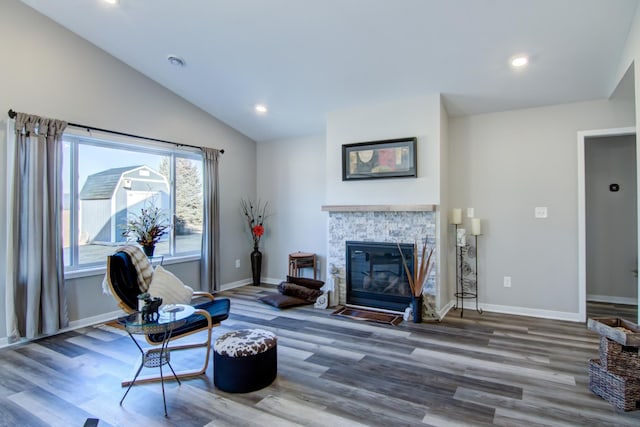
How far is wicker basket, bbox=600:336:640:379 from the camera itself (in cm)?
232

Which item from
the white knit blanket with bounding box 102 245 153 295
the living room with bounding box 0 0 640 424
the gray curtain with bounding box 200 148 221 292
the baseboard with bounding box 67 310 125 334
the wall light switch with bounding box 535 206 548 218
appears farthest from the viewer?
the gray curtain with bounding box 200 148 221 292

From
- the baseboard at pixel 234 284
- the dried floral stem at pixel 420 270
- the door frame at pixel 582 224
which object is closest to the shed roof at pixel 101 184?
the baseboard at pixel 234 284

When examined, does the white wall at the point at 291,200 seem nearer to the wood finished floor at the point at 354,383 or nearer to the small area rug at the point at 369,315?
the small area rug at the point at 369,315

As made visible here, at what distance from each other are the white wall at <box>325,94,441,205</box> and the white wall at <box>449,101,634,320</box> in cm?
67

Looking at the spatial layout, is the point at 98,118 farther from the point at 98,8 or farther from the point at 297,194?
the point at 297,194

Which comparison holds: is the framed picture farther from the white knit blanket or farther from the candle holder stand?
the white knit blanket

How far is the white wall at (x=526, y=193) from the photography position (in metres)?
4.09

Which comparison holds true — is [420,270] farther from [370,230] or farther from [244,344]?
[244,344]

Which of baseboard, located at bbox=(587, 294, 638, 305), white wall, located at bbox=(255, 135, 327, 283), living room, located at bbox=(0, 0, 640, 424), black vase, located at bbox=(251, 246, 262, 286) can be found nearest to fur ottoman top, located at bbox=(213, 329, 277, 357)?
living room, located at bbox=(0, 0, 640, 424)

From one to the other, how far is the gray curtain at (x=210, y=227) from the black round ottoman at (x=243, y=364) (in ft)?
9.57

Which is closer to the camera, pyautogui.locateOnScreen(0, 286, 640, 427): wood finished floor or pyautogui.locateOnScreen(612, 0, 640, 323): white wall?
pyautogui.locateOnScreen(0, 286, 640, 427): wood finished floor

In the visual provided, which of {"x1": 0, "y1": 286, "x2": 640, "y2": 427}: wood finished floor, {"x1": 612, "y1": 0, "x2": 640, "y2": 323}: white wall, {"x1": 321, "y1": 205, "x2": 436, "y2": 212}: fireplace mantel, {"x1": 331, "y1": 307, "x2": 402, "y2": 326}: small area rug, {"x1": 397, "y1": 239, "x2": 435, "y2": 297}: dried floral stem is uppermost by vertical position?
{"x1": 612, "y1": 0, "x2": 640, "y2": 323}: white wall

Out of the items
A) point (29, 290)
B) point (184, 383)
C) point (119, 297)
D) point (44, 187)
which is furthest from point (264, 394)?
point (44, 187)

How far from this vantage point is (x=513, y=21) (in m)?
2.95
